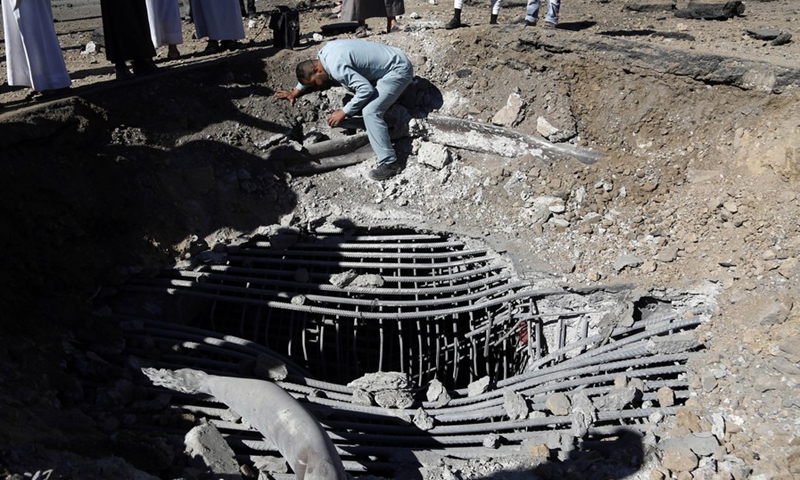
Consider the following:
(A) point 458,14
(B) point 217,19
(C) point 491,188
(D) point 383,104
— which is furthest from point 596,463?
(B) point 217,19

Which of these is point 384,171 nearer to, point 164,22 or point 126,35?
point 126,35

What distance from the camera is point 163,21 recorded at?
593 cm

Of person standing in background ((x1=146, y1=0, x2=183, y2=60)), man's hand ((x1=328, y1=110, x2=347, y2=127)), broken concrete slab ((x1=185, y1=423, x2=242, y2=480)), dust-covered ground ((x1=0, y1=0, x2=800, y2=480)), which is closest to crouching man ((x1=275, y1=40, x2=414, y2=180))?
man's hand ((x1=328, y1=110, x2=347, y2=127))

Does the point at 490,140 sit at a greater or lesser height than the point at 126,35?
lesser

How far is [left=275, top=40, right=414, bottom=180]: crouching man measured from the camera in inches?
200

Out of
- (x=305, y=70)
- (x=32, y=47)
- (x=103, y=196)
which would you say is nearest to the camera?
(x=103, y=196)

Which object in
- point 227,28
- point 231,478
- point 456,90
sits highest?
point 227,28

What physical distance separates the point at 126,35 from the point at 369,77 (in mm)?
2102

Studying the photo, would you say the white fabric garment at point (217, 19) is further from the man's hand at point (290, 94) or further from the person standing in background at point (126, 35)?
the man's hand at point (290, 94)

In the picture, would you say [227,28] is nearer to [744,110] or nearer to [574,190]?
[574,190]

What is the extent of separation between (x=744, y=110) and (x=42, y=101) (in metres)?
5.21

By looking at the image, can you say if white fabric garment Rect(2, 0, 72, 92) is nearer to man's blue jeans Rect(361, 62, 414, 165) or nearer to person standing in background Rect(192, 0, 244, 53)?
person standing in background Rect(192, 0, 244, 53)

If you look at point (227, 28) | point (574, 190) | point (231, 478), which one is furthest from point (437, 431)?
point (227, 28)

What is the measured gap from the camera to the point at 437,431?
367cm
